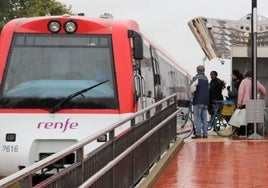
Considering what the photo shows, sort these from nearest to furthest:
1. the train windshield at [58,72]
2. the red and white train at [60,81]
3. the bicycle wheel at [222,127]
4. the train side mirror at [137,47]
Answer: the red and white train at [60,81] < the train windshield at [58,72] < the train side mirror at [137,47] < the bicycle wheel at [222,127]

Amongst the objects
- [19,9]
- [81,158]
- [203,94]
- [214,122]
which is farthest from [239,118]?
[19,9]

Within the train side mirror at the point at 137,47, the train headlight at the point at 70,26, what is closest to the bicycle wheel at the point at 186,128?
the train side mirror at the point at 137,47

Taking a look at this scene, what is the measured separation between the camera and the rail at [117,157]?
4184 mm

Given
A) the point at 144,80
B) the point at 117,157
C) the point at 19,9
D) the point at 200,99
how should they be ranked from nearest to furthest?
the point at 117,157
the point at 144,80
the point at 200,99
the point at 19,9

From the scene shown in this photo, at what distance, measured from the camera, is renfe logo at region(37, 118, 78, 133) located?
8.87 meters

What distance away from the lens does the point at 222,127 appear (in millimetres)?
16422

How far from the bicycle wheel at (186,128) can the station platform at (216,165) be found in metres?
1.02

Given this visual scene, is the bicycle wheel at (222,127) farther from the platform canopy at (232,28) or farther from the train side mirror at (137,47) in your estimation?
the train side mirror at (137,47)

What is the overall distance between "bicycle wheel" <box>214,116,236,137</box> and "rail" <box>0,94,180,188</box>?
4.36 meters

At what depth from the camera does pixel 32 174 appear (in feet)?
12.3

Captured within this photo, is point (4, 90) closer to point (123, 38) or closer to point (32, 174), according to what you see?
point (123, 38)

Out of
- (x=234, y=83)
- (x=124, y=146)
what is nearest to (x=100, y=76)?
(x=124, y=146)

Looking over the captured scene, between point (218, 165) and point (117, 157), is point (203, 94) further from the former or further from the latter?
point (117, 157)

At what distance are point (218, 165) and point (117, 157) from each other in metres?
4.26
